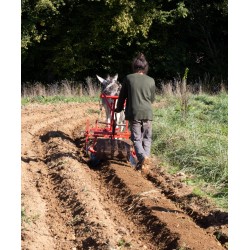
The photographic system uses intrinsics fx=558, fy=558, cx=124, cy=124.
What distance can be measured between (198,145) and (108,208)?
3.22 metres

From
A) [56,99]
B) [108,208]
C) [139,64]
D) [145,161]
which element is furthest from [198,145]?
[56,99]

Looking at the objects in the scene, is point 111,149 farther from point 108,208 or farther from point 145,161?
point 108,208

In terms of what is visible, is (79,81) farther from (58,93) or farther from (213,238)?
(213,238)

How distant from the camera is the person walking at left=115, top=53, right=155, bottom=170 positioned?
8.85m

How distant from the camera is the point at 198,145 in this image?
10.3 m

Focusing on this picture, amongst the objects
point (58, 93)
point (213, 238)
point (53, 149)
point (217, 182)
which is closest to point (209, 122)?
point (53, 149)

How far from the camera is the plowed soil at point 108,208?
21.2 feet

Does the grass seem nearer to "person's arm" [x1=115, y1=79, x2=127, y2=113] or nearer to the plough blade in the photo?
the plough blade

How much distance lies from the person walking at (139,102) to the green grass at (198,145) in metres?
0.95

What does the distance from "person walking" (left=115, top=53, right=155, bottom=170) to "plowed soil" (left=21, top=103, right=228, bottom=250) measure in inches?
15.6

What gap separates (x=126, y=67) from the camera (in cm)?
2767

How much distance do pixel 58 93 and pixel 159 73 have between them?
7026 millimetres

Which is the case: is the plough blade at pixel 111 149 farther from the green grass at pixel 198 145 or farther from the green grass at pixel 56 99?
the green grass at pixel 56 99

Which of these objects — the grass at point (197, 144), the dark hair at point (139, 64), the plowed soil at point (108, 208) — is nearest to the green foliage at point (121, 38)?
the grass at point (197, 144)
